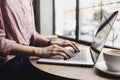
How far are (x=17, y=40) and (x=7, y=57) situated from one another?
12 centimetres

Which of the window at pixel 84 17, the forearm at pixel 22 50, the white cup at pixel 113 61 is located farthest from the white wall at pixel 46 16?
the white cup at pixel 113 61

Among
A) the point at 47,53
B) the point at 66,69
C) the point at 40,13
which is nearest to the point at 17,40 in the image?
the point at 47,53

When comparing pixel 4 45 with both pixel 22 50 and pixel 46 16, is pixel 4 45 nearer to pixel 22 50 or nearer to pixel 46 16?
pixel 22 50

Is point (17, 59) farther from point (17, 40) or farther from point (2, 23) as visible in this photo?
point (2, 23)

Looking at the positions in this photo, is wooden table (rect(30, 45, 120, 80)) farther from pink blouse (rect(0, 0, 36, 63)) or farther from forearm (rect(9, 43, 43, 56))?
pink blouse (rect(0, 0, 36, 63))

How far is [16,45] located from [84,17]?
1.70 metres

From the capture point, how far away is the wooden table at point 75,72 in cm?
89

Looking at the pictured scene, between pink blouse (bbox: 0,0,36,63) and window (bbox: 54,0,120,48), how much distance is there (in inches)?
21.4

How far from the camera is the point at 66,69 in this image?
101 cm

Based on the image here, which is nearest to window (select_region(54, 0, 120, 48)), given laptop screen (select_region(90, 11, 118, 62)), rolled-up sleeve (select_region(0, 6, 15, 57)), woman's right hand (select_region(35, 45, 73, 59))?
laptop screen (select_region(90, 11, 118, 62))

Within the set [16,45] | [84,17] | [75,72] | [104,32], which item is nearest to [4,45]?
[16,45]

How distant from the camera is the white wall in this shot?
3580 millimetres

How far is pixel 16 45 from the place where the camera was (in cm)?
118

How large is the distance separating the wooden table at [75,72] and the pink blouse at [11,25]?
204 millimetres
